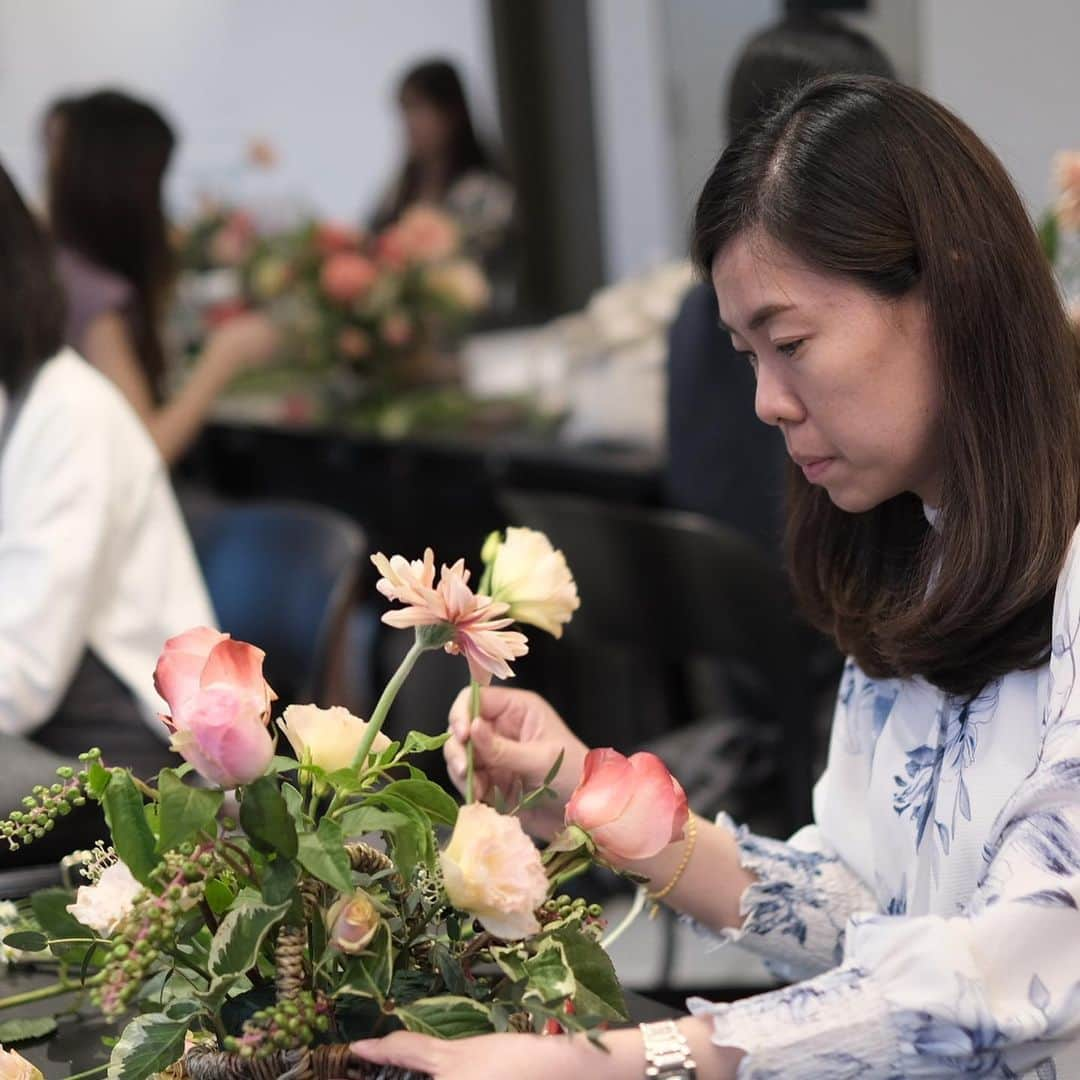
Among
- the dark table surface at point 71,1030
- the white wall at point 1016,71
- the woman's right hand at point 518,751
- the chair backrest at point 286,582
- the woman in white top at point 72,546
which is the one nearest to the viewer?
the dark table surface at point 71,1030

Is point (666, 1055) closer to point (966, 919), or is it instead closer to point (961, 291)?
point (966, 919)

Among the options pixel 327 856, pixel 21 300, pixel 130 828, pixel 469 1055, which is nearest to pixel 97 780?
pixel 130 828

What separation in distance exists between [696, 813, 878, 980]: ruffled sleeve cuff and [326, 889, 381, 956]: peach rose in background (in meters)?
0.48

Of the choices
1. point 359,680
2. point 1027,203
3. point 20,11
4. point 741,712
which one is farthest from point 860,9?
point 20,11

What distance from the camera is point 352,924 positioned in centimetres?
81

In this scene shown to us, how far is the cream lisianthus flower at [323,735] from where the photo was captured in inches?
33.1

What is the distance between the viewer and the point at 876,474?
1088mm

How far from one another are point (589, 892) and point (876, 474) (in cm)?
193

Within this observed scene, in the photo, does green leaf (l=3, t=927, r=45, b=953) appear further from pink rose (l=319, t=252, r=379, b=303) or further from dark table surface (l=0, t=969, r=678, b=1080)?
pink rose (l=319, t=252, r=379, b=303)

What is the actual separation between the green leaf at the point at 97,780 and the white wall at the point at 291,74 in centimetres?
383

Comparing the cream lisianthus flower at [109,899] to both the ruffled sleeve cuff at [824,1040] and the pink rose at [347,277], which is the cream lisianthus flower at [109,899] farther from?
the pink rose at [347,277]

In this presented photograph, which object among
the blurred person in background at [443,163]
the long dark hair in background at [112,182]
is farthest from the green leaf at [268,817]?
the blurred person in background at [443,163]

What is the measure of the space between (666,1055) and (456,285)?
298 cm

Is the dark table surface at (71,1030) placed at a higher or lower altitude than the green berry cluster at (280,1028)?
lower
